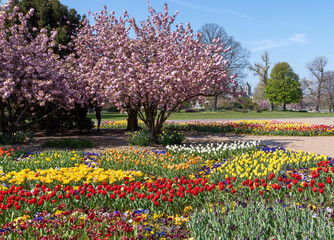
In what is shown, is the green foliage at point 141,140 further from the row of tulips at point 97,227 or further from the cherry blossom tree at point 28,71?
the row of tulips at point 97,227

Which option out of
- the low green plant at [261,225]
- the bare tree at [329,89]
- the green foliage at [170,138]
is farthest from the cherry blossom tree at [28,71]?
the bare tree at [329,89]

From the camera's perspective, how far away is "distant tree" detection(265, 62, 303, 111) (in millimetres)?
53594

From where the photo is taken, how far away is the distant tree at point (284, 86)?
53.6 metres

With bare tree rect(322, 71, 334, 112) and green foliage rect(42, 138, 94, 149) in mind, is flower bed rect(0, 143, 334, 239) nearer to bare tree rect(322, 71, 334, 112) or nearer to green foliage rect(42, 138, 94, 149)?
green foliage rect(42, 138, 94, 149)

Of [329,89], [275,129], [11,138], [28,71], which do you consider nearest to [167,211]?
[28,71]

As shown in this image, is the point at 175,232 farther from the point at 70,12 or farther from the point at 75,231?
the point at 70,12

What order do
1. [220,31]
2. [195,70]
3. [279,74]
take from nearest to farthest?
[195,70], [220,31], [279,74]

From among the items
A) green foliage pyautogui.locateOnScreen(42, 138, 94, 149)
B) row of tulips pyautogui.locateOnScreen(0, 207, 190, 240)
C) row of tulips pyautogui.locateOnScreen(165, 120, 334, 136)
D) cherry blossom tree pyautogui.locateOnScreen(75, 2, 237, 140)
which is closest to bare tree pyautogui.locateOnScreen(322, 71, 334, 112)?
row of tulips pyautogui.locateOnScreen(165, 120, 334, 136)

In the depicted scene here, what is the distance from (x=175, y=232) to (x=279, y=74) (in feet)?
186

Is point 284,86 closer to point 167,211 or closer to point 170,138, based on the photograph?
point 170,138

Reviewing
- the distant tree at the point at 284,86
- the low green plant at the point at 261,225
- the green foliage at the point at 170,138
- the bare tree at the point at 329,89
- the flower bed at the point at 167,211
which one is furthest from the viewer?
the bare tree at the point at 329,89

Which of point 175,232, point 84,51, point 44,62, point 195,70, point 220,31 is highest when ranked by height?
point 220,31

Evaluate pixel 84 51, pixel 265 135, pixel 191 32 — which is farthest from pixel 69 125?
pixel 265 135

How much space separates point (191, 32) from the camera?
40.1 feet
